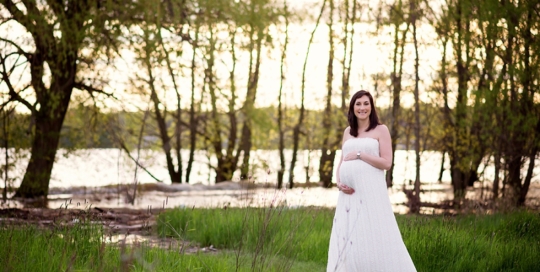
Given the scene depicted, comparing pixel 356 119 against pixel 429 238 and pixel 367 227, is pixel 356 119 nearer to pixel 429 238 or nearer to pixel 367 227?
pixel 367 227

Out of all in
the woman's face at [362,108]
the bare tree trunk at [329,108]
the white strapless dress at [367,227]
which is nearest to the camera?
the white strapless dress at [367,227]

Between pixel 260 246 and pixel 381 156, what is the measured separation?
173 centimetres

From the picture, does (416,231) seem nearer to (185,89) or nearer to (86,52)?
(86,52)

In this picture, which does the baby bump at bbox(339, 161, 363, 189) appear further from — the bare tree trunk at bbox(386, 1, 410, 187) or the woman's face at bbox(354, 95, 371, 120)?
the bare tree trunk at bbox(386, 1, 410, 187)

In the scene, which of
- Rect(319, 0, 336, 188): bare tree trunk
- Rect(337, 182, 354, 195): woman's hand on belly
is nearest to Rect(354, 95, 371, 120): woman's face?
Rect(337, 182, 354, 195): woman's hand on belly

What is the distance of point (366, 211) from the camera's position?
5.56 metres

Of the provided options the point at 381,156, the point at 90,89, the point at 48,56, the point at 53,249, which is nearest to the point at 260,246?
the point at 381,156

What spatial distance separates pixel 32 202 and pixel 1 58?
3.27m

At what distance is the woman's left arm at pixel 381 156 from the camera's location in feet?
18.3

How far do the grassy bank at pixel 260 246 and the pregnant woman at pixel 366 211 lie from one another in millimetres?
475

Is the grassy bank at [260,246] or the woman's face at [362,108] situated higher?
the woman's face at [362,108]

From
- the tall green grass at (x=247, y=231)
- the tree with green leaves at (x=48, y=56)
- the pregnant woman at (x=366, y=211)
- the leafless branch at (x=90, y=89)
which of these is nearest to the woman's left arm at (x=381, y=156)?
the pregnant woman at (x=366, y=211)

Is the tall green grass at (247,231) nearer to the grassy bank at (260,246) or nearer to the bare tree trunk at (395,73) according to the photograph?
the grassy bank at (260,246)

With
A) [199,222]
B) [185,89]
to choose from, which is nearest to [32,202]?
[199,222]
